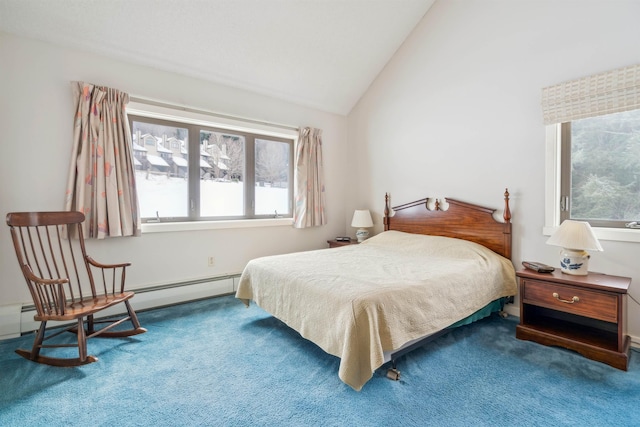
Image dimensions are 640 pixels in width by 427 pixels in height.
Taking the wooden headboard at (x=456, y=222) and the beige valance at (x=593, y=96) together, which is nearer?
the beige valance at (x=593, y=96)

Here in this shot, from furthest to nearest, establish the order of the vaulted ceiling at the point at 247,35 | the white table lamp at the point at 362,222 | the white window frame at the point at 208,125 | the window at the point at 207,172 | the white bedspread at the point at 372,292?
the white table lamp at the point at 362,222 < the window at the point at 207,172 < the white window frame at the point at 208,125 < the vaulted ceiling at the point at 247,35 < the white bedspread at the point at 372,292

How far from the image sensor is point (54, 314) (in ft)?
6.21

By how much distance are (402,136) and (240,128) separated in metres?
2.08

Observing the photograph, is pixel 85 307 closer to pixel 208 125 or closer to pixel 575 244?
pixel 208 125

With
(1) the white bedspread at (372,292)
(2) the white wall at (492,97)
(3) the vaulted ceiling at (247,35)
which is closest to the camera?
(1) the white bedspread at (372,292)

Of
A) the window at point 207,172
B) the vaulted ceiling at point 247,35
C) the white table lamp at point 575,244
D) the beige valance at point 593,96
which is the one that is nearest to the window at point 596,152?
the beige valance at point 593,96

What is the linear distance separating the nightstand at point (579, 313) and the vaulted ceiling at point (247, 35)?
10.0 feet

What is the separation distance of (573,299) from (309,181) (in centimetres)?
302

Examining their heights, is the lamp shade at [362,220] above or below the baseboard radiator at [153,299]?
above

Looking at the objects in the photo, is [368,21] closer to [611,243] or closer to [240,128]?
[240,128]

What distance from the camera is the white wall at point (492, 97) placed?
7.55ft

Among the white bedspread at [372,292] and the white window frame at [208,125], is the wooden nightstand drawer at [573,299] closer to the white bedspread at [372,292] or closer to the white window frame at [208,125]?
the white bedspread at [372,292]

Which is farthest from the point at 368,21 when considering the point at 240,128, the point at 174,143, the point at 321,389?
the point at 321,389

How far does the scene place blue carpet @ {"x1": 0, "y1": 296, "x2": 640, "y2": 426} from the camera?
1467mm
